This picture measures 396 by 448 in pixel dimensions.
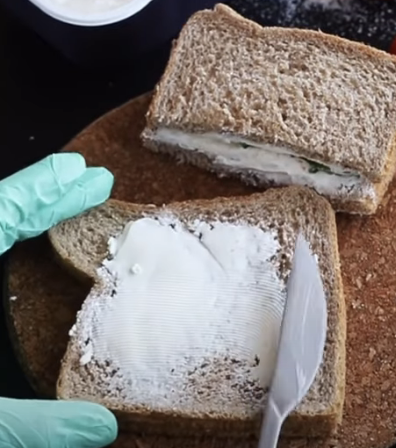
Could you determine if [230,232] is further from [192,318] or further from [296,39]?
[296,39]

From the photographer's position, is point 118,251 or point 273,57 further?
point 273,57

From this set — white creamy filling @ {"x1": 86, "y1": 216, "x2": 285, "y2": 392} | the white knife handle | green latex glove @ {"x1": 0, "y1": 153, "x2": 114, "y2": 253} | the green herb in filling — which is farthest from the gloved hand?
the green herb in filling

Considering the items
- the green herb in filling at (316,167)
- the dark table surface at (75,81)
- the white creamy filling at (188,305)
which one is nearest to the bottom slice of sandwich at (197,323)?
the white creamy filling at (188,305)

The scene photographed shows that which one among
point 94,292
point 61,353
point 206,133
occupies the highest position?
point 206,133

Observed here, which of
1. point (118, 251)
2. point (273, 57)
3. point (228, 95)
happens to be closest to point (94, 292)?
point (118, 251)

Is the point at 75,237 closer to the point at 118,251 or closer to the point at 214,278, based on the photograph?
the point at 118,251

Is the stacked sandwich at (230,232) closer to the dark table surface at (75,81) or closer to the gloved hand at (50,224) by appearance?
the gloved hand at (50,224)
